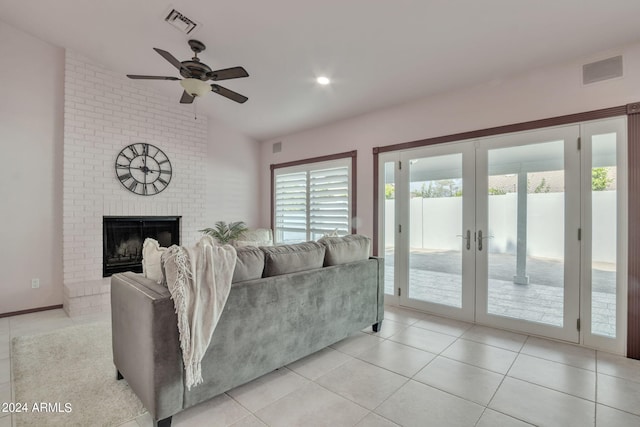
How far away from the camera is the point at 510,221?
11.2 feet

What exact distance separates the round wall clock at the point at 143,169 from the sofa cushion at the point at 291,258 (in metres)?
3.37

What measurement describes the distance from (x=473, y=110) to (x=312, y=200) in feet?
Result: 9.22

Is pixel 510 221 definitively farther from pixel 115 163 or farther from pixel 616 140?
pixel 115 163

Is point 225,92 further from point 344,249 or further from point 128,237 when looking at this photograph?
point 128,237

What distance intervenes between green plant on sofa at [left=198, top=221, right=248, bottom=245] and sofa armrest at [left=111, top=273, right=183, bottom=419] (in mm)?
3416

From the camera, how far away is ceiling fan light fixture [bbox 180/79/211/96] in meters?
3.01

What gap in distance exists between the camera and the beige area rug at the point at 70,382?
77.9 inches

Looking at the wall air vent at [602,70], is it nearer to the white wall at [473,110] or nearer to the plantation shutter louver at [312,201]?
the white wall at [473,110]

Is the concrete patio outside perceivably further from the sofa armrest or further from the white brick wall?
the white brick wall

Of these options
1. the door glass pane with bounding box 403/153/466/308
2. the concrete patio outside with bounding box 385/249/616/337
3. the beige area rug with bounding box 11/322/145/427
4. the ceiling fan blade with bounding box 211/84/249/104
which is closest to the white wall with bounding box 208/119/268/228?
the ceiling fan blade with bounding box 211/84/249/104

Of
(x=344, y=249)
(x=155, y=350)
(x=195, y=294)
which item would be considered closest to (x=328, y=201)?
(x=344, y=249)

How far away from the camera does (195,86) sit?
3047mm

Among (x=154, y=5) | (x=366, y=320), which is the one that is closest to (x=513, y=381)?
(x=366, y=320)

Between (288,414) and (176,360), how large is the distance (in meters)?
0.78
